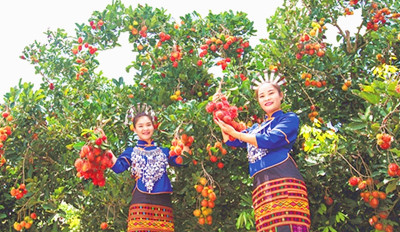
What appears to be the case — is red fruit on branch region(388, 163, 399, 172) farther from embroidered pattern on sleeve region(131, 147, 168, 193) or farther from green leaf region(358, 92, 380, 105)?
embroidered pattern on sleeve region(131, 147, 168, 193)

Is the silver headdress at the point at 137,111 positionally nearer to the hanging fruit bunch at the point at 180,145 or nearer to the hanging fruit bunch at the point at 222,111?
the hanging fruit bunch at the point at 180,145

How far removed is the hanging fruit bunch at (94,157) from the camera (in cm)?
281

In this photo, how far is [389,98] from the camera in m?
2.86

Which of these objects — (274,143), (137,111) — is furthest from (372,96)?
(137,111)

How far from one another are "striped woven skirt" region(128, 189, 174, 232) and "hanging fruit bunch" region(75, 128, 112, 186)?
489 millimetres

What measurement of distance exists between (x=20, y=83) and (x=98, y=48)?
1137 mm

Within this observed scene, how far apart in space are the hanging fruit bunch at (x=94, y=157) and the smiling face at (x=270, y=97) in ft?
4.22

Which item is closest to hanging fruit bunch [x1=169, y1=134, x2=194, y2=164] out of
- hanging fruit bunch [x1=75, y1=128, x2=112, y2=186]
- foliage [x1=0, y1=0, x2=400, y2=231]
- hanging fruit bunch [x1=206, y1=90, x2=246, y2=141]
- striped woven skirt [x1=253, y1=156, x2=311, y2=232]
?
foliage [x1=0, y1=0, x2=400, y2=231]

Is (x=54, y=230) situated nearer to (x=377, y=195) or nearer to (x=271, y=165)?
(x=271, y=165)

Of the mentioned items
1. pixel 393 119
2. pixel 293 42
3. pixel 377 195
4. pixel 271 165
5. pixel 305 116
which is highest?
pixel 293 42

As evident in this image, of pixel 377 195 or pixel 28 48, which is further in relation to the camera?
pixel 28 48

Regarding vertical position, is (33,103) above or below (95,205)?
above

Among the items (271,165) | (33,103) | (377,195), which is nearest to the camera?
(271,165)

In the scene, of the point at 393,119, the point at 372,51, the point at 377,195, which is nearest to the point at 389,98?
the point at 393,119
